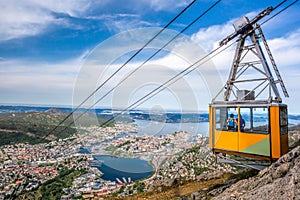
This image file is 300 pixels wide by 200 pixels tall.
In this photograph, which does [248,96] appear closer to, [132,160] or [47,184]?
[132,160]

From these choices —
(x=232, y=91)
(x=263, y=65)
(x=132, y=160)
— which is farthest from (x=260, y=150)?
(x=132, y=160)

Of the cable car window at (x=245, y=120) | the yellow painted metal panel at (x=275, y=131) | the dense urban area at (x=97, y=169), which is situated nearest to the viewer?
the yellow painted metal panel at (x=275, y=131)

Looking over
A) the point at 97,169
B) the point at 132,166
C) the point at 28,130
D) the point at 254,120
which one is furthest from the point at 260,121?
the point at 28,130

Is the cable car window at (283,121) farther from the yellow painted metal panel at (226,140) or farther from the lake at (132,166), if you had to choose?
A: the lake at (132,166)

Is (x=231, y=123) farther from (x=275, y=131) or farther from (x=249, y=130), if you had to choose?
(x=275, y=131)

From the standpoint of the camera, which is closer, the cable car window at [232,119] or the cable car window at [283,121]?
the cable car window at [283,121]

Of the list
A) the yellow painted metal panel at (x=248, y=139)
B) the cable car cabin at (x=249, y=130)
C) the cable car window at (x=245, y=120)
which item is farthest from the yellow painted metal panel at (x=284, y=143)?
the cable car window at (x=245, y=120)
